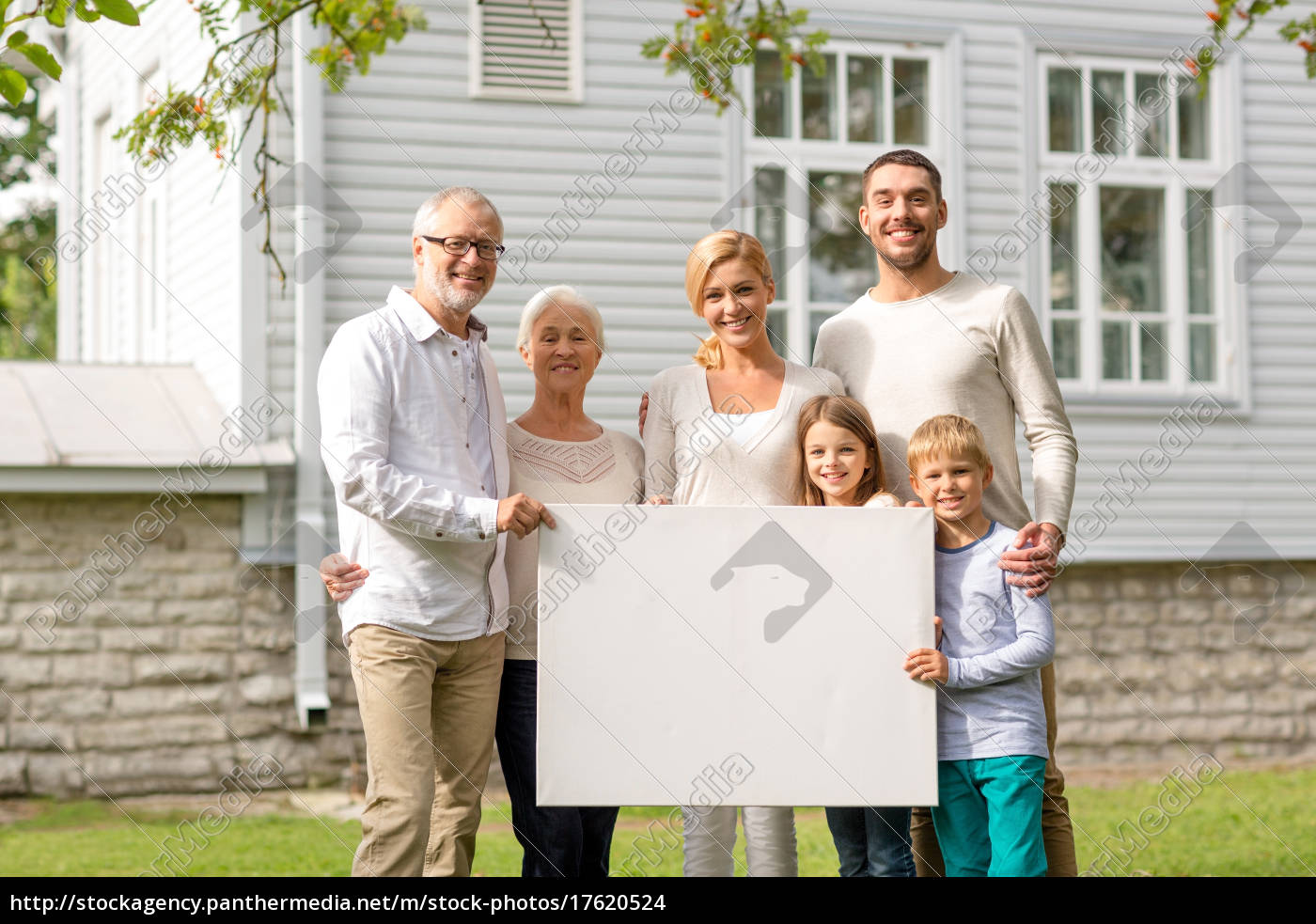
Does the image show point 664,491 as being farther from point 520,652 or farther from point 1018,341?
point 1018,341

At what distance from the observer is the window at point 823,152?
825 centimetres

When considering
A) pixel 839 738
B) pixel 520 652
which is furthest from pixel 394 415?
pixel 839 738

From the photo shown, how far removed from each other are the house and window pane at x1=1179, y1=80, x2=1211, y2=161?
2cm

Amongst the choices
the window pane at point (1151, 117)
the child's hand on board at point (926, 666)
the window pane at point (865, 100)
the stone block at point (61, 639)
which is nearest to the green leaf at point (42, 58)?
the child's hand on board at point (926, 666)

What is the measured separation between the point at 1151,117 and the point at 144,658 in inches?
281

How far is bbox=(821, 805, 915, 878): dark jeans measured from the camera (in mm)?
3254

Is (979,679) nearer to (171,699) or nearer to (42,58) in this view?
(42,58)

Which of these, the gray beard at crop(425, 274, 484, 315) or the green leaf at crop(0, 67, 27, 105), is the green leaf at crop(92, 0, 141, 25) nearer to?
the green leaf at crop(0, 67, 27, 105)

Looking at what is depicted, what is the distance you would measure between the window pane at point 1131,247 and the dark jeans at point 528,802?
6492 mm

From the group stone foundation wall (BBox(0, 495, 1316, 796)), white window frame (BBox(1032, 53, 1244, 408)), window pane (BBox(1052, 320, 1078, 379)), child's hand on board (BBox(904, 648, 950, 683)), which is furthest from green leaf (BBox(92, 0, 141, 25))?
window pane (BBox(1052, 320, 1078, 379))

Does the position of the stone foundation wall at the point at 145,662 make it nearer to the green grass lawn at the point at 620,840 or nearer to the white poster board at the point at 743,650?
the green grass lawn at the point at 620,840

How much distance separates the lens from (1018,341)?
3.42m

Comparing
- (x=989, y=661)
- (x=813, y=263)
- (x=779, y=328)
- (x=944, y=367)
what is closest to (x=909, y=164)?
(x=944, y=367)
